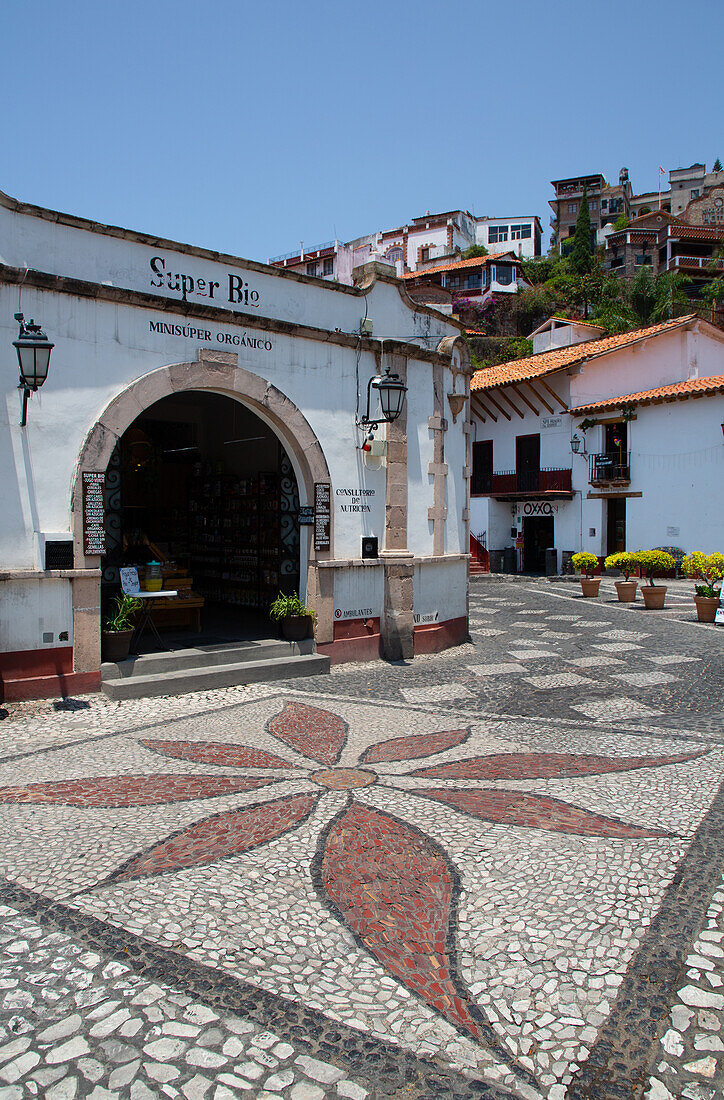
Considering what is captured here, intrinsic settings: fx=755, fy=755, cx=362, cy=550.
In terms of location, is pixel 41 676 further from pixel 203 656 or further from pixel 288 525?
pixel 288 525

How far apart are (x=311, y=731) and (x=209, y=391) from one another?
4.46 metres

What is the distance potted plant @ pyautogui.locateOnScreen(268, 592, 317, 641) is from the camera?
9523mm

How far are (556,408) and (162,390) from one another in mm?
21676

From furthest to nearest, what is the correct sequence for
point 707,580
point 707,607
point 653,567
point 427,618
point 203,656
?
point 653,567 < point 707,580 < point 707,607 < point 427,618 < point 203,656

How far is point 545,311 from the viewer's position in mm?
47781

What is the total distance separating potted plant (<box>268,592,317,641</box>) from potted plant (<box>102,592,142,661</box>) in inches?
75.6

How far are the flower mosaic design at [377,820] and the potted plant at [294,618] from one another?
2.67 m

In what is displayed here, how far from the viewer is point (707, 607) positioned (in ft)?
45.2

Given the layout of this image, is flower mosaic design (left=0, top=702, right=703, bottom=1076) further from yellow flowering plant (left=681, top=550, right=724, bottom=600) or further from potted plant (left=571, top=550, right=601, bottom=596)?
potted plant (left=571, top=550, right=601, bottom=596)

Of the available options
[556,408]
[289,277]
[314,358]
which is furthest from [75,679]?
[556,408]

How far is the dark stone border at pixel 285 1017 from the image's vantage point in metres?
2.54

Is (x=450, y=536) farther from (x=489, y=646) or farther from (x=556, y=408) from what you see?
(x=556, y=408)

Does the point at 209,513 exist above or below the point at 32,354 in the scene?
below

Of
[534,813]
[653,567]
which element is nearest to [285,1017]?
[534,813]
